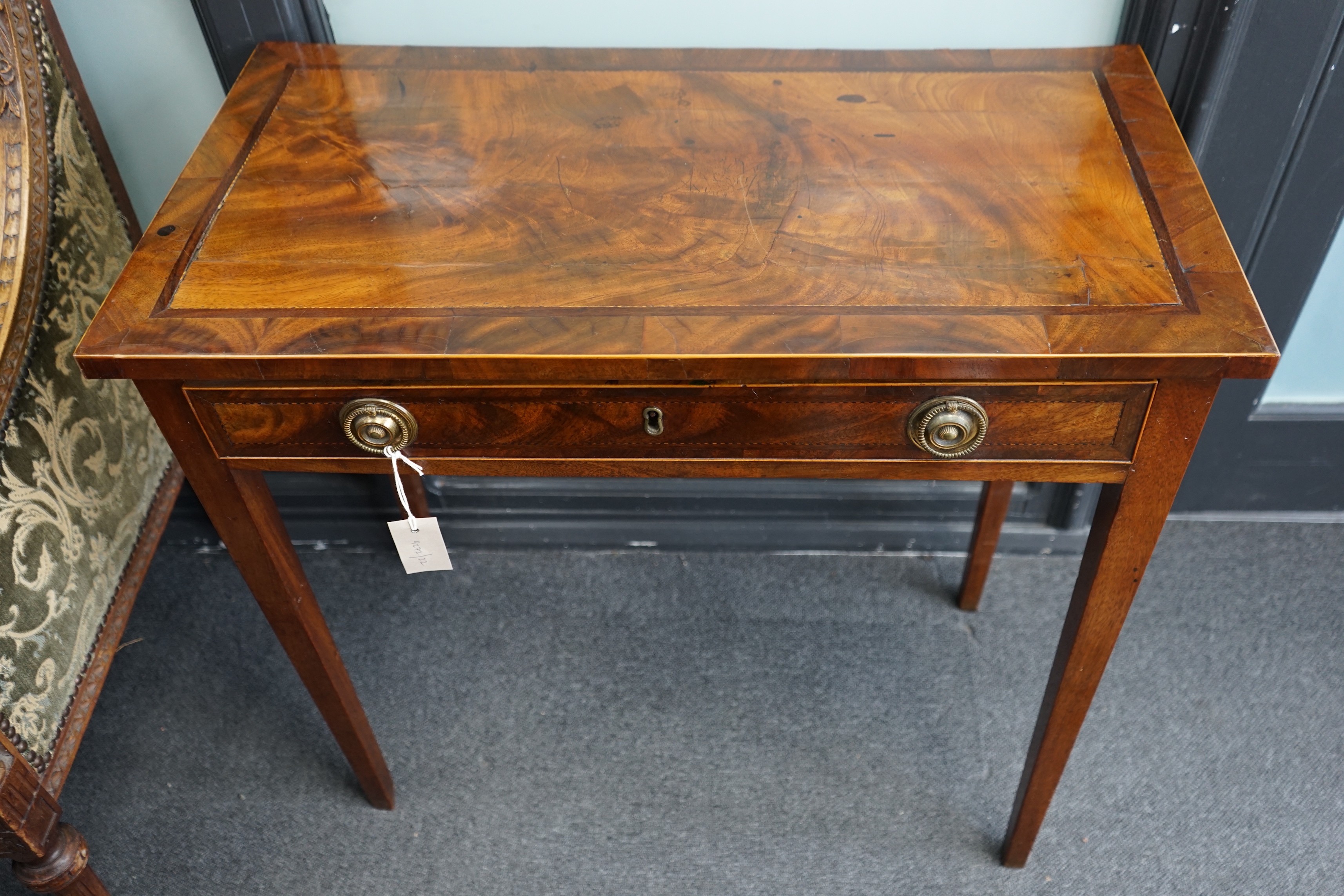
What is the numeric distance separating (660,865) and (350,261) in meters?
0.80

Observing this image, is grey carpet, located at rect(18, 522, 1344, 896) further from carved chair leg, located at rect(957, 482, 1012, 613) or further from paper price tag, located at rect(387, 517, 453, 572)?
paper price tag, located at rect(387, 517, 453, 572)

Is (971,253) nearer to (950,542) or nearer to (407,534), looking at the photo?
(407,534)

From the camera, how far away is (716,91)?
1.03 metres

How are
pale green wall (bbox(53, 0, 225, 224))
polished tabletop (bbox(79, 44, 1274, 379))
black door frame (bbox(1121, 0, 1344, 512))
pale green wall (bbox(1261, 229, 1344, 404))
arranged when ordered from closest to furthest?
polished tabletop (bbox(79, 44, 1274, 379)) < black door frame (bbox(1121, 0, 1344, 512)) < pale green wall (bbox(53, 0, 225, 224)) < pale green wall (bbox(1261, 229, 1344, 404))

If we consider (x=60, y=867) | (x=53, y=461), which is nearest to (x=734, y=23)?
(x=53, y=461)

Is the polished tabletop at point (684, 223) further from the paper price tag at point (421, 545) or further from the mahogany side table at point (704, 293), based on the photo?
the paper price tag at point (421, 545)

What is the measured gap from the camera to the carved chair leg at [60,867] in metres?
0.95

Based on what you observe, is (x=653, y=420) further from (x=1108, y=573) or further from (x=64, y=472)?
(x=64, y=472)

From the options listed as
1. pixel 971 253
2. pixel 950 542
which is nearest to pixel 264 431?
pixel 971 253

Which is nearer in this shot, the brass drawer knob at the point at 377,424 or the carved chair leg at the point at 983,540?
the brass drawer knob at the point at 377,424

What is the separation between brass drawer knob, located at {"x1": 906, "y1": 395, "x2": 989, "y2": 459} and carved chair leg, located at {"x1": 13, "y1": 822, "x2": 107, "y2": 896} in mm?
850

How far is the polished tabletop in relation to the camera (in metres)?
0.77

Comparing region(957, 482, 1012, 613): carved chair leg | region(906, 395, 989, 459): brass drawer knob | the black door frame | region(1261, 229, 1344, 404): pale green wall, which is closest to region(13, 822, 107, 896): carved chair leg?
region(906, 395, 989, 459): brass drawer knob

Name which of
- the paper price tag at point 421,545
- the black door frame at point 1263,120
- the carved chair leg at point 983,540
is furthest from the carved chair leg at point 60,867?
the black door frame at point 1263,120
